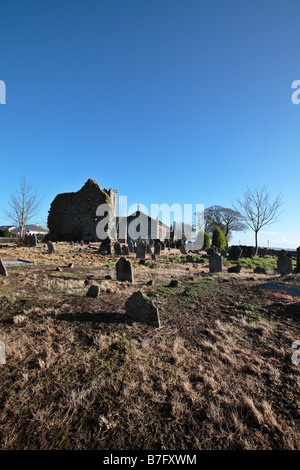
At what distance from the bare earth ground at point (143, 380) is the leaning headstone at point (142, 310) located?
24cm

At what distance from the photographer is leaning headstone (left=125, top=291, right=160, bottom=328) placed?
12.4 feet

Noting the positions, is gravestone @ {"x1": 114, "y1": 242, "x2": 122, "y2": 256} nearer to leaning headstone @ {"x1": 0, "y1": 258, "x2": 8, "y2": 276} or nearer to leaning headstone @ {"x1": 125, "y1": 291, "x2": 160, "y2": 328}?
leaning headstone @ {"x1": 0, "y1": 258, "x2": 8, "y2": 276}

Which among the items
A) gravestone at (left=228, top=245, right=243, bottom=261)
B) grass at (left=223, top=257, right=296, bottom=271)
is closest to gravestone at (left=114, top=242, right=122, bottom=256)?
grass at (left=223, top=257, right=296, bottom=271)

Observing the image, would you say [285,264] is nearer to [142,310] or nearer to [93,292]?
[142,310]

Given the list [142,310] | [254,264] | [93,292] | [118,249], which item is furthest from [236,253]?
[142,310]

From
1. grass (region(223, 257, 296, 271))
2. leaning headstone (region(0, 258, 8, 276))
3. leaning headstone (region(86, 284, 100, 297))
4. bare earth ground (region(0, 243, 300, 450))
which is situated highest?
leaning headstone (region(0, 258, 8, 276))

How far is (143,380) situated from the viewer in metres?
2.37

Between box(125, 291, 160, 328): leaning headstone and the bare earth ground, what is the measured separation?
0.24 m

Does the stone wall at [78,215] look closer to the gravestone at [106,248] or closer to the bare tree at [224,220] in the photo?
the gravestone at [106,248]

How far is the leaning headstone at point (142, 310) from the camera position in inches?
149

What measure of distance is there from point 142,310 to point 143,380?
1565mm

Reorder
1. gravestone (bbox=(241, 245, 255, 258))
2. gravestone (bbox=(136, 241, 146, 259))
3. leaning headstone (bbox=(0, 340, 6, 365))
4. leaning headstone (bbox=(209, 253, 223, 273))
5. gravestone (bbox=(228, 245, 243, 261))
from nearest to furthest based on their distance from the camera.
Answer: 1. leaning headstone (bbox=(0, 340, 6, 365))
2. leaning headstone (bbox=(209, 253, 223, 273))
3. gravestone (bbox=(136, 241, 146, 259))
4. gravestone (bbox=(228, 245, 243, 261))
5. gravestone (bbox=(241, 245, 255, 258))

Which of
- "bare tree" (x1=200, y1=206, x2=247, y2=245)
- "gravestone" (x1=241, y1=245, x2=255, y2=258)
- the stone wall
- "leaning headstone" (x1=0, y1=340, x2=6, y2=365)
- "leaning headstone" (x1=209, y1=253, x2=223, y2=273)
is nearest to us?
"leaning headstone" (x1=0, y1=340, x2=6, y2=365)

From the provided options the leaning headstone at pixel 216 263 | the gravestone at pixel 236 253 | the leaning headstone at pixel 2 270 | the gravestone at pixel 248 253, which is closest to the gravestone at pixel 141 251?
the leaning headstone at pixel 216 263
